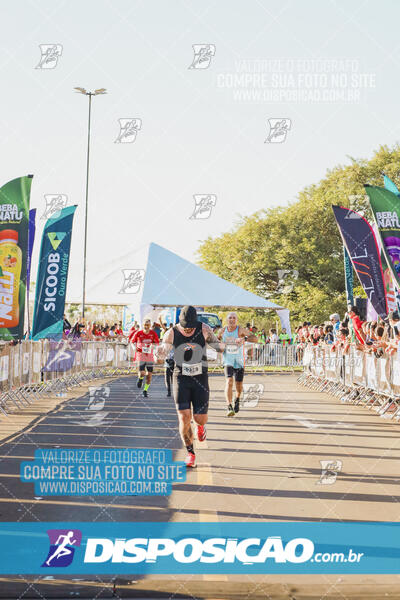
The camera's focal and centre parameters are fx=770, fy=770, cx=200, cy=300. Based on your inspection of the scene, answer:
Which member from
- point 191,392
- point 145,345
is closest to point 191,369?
point 191,392

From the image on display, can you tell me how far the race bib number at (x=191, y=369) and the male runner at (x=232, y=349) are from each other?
4.04 metres

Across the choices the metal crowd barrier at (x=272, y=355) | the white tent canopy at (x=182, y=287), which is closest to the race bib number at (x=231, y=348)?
the white tent canopy at (x=182, y=287)

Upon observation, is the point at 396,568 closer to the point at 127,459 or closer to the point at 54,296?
the point at 127,459

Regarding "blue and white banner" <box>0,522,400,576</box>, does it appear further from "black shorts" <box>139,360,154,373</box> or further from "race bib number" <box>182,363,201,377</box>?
"black shorts" <box>139,360,154,373</box>

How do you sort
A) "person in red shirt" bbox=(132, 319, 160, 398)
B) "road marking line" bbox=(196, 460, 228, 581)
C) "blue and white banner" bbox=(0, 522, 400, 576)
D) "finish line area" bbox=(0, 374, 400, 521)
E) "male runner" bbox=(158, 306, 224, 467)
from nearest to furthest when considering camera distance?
"road marking line" bbox=(196, 460, 228, 581) < "blue and white banner" bbox=(0, 522, 400, 576) < "finish line area" bbox=(0, 374, 400, 521) < "male runner" bbox=(158, 306, 224, 467) < "person in red shirt" bbox=(132, 319, 160, 398)

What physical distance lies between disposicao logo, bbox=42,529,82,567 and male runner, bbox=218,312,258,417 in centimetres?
729

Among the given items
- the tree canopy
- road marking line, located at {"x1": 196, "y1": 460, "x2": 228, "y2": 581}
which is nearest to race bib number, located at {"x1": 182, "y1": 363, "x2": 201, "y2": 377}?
road marking line, located at {"x1": 196, "y1": 460, "x2": 228, "y2": 581}

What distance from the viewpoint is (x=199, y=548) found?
5699 mm

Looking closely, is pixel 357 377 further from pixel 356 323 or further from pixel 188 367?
pixel 188 367

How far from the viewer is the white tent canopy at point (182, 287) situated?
1382 inches

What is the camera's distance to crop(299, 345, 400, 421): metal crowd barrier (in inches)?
598

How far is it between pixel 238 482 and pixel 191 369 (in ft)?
4.81

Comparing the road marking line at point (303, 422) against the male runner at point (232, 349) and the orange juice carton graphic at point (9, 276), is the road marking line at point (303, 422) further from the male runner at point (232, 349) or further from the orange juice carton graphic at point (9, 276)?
the orange juice carton graphic at point (9, 276)

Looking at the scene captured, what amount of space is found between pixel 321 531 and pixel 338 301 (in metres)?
43.3
